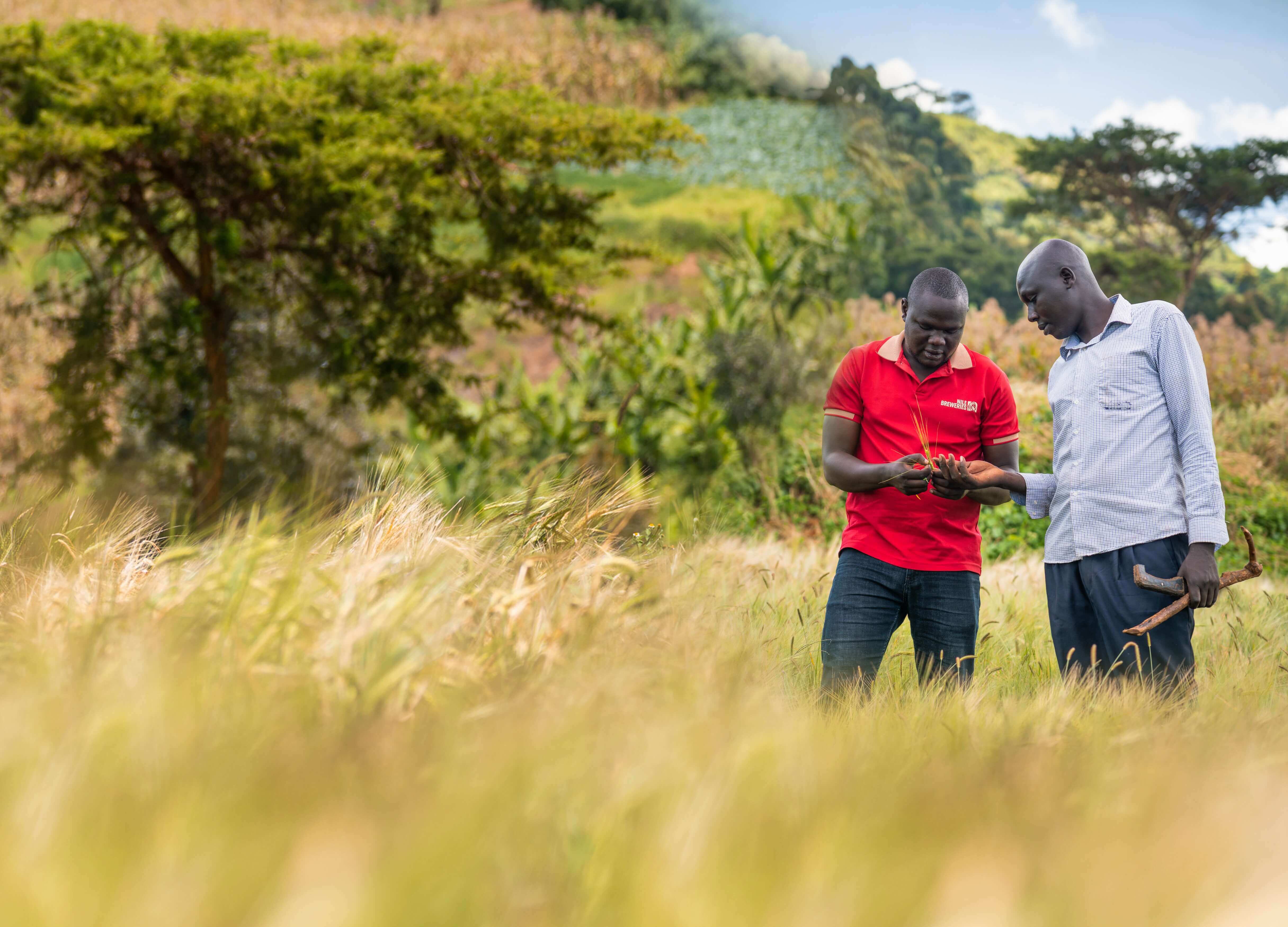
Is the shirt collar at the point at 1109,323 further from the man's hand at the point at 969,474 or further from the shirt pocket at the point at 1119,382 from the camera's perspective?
→ the man's hand at the point at 969,474

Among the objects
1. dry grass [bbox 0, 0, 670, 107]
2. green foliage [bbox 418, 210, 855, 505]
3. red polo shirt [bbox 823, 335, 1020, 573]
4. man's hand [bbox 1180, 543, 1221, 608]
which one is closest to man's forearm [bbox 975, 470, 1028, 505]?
red polo shirt [bbox 823, 335, 1020, 573]

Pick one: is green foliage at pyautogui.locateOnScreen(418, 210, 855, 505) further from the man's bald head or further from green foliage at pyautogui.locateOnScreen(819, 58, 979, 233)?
the man's bald head

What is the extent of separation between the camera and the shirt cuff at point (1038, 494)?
3.01 metres

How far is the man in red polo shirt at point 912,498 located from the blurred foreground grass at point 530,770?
0.54 meters

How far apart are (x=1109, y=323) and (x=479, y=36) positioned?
28.2 m

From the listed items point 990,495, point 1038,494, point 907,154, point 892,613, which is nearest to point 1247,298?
point 907,154

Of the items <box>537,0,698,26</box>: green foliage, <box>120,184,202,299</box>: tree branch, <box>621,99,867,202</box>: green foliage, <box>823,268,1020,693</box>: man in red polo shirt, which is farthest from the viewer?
<box>537,0,698,26</box>: green foliage

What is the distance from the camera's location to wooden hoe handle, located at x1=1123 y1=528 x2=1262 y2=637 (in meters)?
2.56

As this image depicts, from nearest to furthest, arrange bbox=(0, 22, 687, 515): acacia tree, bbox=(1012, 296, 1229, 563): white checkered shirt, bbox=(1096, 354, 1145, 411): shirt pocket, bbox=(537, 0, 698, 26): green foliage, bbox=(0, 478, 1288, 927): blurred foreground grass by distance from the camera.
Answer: bbox=(0, 478, 1288, 927): blurred foreground grass
bbox=(1012, 296, 1229, 563): white checkered shirt
bbox=(1096, 354, 1145, 411): shirt pocket
bbox=(0, 22, 687, 515): acacia tree
bbox=(537, 0, 698, 26): green foliage

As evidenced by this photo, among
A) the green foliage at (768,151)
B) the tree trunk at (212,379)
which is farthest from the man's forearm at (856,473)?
the green foliage at (768,151)

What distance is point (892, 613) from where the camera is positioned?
301 cm

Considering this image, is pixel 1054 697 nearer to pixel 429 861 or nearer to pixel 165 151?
pixel 429 861

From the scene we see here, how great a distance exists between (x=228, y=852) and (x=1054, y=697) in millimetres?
2006

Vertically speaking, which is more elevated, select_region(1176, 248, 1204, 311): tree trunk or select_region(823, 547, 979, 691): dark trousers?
select_region(1176, 248, 1204, 311): tree trunk
